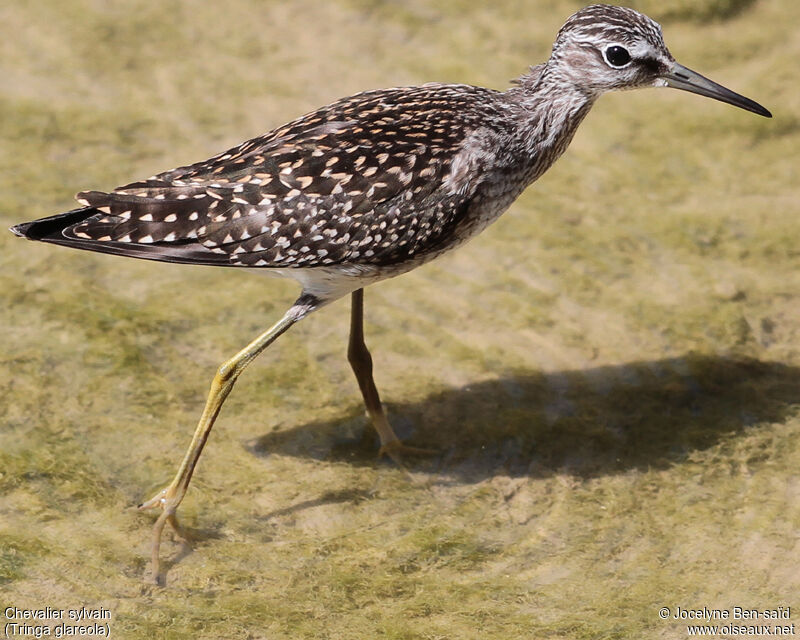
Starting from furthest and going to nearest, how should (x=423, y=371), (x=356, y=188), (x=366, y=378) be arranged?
(x=423, y=371) → (x=366, y=378) → (x=356, y=188)

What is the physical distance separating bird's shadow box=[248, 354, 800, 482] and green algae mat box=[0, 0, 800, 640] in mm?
21

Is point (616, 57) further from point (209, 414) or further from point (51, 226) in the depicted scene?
point (51, 226)

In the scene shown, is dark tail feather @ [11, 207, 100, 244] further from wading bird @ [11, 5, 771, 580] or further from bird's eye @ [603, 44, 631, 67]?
bird's eye @ [603, 44, 631, 67]

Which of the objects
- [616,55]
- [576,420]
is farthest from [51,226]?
[576,420]

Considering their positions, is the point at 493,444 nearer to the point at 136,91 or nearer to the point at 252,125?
the point at 252,125

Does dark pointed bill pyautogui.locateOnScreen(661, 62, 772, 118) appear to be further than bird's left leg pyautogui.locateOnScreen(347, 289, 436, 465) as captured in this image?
No

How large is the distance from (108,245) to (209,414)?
1.19m

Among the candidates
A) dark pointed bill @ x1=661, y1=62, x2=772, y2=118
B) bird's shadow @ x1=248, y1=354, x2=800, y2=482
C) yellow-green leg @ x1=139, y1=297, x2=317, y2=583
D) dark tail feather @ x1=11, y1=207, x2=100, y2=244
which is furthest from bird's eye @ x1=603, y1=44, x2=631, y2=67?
dark tail feather @ x1=11, y1=207, x2=100, y2=244

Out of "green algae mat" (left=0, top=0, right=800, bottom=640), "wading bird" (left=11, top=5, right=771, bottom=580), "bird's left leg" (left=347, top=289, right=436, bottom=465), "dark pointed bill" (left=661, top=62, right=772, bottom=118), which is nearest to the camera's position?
"green algae mat" (left=0, top=0, right=800, bottom=640)

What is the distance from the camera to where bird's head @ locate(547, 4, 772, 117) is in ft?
22.4

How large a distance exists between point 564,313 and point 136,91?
4.78m

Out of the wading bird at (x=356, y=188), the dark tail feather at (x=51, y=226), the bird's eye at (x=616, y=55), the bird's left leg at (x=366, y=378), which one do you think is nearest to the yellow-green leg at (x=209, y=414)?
the wading bird at (x=356, y=188)

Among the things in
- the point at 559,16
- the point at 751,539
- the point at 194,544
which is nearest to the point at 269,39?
the point at 559,16

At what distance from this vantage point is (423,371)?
802 cm
